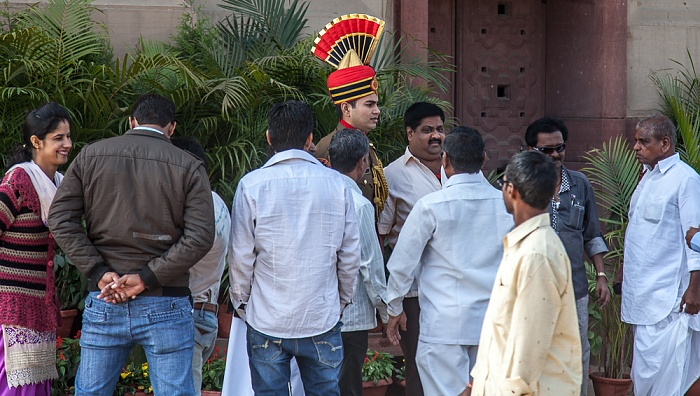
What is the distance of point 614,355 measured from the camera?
21.0 feet

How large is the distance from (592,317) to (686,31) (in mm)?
3011

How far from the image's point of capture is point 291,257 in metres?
4.09

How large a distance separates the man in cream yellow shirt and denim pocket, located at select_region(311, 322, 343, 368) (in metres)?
0.97

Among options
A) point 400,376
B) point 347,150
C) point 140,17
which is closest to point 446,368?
point 347,150

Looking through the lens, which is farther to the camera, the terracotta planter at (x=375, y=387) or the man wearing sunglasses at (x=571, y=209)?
the terracotta planter at (x=375, y=387)

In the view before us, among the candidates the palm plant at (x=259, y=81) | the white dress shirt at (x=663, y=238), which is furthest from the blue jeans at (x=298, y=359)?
the white dress shirt at (x=663, y=238)

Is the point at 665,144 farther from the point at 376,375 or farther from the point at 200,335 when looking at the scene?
the point at 200,335

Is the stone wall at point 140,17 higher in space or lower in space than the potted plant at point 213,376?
higher

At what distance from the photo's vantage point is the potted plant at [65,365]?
5.50m

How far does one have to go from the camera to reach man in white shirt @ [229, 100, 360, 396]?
409 centimetres

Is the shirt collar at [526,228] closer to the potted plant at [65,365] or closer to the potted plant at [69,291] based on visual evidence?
the potted plant at [65,365]

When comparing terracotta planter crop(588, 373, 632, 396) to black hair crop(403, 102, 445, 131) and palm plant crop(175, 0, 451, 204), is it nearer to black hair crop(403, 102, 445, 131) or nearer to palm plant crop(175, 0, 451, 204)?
palm plant crop(175, 0, 451, 204)

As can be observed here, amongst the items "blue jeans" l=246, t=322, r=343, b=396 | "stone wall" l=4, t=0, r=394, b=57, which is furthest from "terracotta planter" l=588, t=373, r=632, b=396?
"stone wall" l=4, t=0, r=394, b=57

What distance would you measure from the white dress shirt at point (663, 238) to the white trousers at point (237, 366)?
98.2 inches
